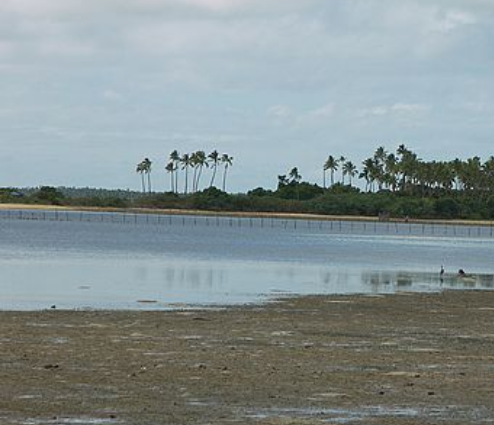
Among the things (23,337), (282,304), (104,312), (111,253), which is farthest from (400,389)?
(111,253)

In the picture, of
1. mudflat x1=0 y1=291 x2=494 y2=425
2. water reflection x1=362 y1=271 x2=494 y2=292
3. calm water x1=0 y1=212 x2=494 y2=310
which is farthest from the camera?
water reflection x1=362 y1=271 x2=494 y2=292

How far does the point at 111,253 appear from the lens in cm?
8394

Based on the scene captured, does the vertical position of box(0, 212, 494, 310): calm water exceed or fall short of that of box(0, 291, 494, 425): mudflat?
it falls short

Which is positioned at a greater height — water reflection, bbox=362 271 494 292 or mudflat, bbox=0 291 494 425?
mudflat, bbox=0 291 494 425

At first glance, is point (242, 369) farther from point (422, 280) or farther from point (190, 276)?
point (422, 280)

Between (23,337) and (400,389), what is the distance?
9.57 m

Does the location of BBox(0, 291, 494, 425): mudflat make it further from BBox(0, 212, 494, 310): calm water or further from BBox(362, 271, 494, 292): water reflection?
BBox(362, 271, 494, 292): water reflection

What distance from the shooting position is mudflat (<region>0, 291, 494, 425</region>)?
50.6 feet

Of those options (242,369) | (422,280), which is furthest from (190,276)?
(242,369)

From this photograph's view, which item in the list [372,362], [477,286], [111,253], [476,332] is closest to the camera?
[372,362]

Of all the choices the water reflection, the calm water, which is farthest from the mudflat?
the water reflection

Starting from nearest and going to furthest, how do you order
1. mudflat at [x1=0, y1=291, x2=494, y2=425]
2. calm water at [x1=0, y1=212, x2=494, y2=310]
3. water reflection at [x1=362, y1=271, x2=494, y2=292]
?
mudflat at [x1=0, y1=291, x2=494, y2=425], calm water at [x1=0, y1=212, x2=494, y2=310], water reflection at [x1=362, y1=271, x2=494, y2=292]

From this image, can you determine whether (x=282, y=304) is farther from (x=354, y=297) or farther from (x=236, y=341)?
(x=236, y=341)

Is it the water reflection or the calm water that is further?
the water reflection
